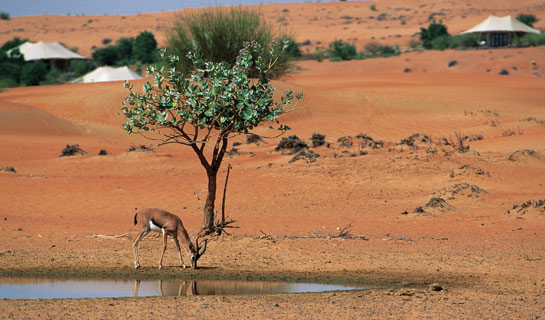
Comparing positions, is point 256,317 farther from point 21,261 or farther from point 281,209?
point 281,209

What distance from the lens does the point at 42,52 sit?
222 feet

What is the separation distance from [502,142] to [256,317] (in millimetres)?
19856

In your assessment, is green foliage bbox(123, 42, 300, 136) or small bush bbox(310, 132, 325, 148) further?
small bush bbox(310, 132, 325, 148)

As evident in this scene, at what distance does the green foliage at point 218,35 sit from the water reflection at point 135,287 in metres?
24.7

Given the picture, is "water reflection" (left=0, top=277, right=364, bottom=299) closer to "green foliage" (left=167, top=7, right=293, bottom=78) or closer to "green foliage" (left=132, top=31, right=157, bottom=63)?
"green foliage" (left=167, top=7, right=293, bottom=78)

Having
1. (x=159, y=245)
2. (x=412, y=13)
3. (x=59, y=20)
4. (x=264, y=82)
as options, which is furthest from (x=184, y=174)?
(x=59, y=20)

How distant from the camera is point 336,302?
30.7 ft

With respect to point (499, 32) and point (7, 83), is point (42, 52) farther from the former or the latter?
point (499, 32)

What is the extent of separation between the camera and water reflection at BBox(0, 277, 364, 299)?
394 inches

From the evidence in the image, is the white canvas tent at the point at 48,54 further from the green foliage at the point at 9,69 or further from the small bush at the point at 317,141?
the small bush at the point at 317,141

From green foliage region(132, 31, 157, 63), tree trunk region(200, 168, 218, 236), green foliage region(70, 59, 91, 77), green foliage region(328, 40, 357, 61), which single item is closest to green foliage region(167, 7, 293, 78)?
tree trunk region(200, 168, 218, 236)

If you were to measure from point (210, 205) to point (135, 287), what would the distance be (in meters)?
3.75

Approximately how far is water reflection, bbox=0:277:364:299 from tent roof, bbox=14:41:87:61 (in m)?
58.8

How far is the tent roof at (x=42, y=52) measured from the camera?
67100 mm
